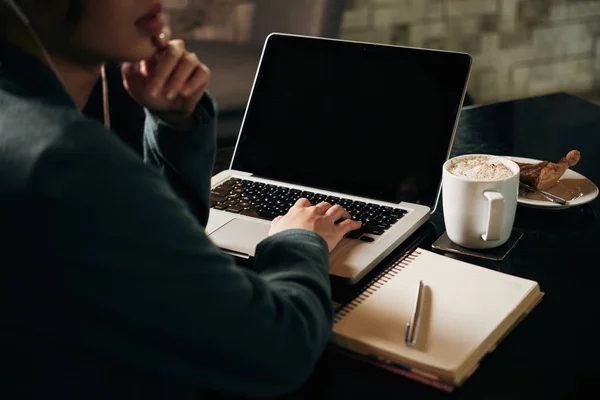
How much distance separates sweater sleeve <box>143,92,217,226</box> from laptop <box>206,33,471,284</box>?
0.30 ft

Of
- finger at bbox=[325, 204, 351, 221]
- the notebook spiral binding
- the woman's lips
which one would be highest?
the woman's lips

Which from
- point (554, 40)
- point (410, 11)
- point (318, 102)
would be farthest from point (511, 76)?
point (318, 102)

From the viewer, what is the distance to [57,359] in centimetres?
67

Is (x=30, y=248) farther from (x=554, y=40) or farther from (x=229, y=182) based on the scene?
(x=554, y=40)

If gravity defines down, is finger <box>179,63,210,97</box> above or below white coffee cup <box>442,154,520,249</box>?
above

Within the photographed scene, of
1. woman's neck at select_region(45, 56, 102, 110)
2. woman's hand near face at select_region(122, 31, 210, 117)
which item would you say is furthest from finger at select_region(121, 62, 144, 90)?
woman's neck at select_region(45, 56, 102, 110)

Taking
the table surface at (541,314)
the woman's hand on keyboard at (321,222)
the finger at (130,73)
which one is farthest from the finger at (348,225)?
the finger at (130,73)

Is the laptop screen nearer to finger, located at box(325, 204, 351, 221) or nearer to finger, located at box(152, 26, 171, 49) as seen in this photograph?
finger, located at box(325, 204, 351, 221)

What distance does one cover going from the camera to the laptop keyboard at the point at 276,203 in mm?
1097

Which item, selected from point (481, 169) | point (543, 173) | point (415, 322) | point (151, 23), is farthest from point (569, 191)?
point (151, 23)

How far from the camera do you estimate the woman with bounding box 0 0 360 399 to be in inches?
23.7

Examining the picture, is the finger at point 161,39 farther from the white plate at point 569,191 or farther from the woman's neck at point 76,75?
the white plate at point 569,191

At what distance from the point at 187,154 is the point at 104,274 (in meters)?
0.41

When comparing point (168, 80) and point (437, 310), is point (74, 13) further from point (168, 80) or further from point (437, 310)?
point (437, 310)
